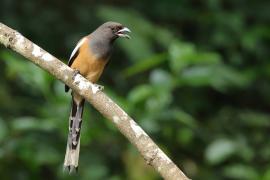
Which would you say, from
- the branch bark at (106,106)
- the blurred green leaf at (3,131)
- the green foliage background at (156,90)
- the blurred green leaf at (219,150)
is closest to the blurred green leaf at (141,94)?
the green foliage background at (156,90)

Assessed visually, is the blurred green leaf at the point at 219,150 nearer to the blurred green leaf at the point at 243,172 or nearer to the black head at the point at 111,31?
the blurred green leaf at the point at 243,172

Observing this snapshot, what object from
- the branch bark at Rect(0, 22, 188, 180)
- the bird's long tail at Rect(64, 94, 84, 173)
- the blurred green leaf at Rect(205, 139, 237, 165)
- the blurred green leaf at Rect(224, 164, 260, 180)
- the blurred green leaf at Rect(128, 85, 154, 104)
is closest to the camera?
the branch bark at Rect(0, 22, 188, 180)

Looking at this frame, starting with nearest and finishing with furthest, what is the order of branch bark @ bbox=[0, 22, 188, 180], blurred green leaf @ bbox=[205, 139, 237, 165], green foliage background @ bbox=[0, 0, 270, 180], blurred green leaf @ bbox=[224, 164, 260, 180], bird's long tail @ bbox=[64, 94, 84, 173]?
branch bark @ bbox=[0, 22, 188, 180] → bird's long tail @ bbox=[64, 94, 84, 173] → green foliage background @ bbox=[0, 0, 270, 180] → blurred green leaf @ bbox=[224, 164, 260, 180] → blurred green leaf @ bbox=[205, 139, 237, 165]

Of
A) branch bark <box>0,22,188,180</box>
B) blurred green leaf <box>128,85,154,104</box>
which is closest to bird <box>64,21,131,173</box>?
branch bark <box>0,22,188,180</box>

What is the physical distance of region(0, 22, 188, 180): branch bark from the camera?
14.5 feet

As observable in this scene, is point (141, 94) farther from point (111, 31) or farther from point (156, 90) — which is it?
point (111, 31)

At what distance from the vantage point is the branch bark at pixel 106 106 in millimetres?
4414

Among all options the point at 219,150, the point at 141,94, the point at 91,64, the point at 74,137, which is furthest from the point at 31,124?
the point at 219,150

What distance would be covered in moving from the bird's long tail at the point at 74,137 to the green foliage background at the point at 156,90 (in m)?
1.32

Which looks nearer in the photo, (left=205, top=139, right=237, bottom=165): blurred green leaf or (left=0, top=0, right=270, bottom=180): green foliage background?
(left=0, top=0, right=270, bottom=180): green foliage background

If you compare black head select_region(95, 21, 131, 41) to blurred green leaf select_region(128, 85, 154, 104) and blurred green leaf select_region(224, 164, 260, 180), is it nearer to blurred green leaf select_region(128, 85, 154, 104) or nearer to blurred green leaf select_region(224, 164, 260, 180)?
blurred green leaf select_region(128, 85, 154, 104)

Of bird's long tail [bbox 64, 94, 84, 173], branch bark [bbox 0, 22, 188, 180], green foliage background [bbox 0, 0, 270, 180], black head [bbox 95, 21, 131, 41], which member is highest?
green foliage background [bbox 0, 0, 270, 180]

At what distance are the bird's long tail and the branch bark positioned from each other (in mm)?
1068

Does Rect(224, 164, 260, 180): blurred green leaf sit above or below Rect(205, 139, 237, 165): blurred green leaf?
below
